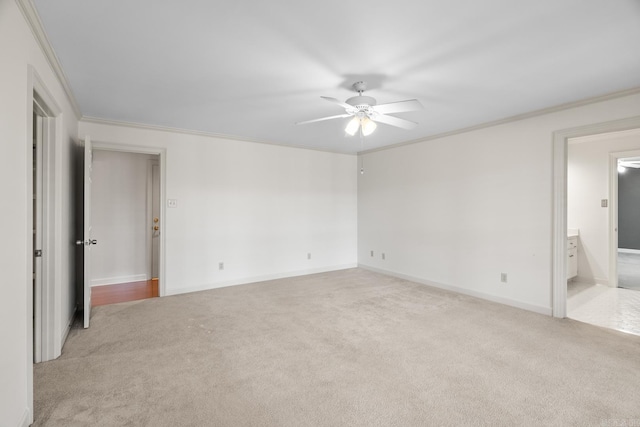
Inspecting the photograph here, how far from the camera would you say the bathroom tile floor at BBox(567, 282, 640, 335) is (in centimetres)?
329

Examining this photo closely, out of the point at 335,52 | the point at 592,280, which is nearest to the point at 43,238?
the point at 335,52

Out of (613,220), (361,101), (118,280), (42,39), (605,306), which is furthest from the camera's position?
(118,280)

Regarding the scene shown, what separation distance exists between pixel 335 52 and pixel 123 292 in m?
4.47

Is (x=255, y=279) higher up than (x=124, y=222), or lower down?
lower down

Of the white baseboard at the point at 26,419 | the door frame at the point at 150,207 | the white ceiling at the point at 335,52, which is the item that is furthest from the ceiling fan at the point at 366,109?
the door frame at the point at 150,207

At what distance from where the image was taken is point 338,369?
2.37 meters

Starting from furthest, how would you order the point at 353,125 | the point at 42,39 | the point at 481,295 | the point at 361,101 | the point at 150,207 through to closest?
the point at 150,207 < the point at 481,295 < the point at 353,125 < the point at 361,101 < the point at 42,39

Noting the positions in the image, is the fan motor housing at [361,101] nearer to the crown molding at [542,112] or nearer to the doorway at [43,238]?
the crown molding at [542,112]

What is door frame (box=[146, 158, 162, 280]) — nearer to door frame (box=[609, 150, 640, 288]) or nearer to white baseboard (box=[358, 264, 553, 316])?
white baseboard (box=[358, 264, 553, 316])

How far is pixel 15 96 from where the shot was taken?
1616mm

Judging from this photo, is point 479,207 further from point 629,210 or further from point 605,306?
point 629,210

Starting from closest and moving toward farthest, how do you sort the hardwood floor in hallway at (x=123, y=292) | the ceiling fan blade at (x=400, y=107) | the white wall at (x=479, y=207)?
the ceiling fan blade at (x=400, y=107)
the white wall at (x=479, y=207)
the hardwood floor in hallway at (x=123, y=292)

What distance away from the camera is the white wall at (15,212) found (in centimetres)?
147

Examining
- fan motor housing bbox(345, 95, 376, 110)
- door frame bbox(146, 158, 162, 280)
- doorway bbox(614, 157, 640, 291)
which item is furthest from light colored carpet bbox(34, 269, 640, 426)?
doorway bbox(614, 157, 640, 291)
